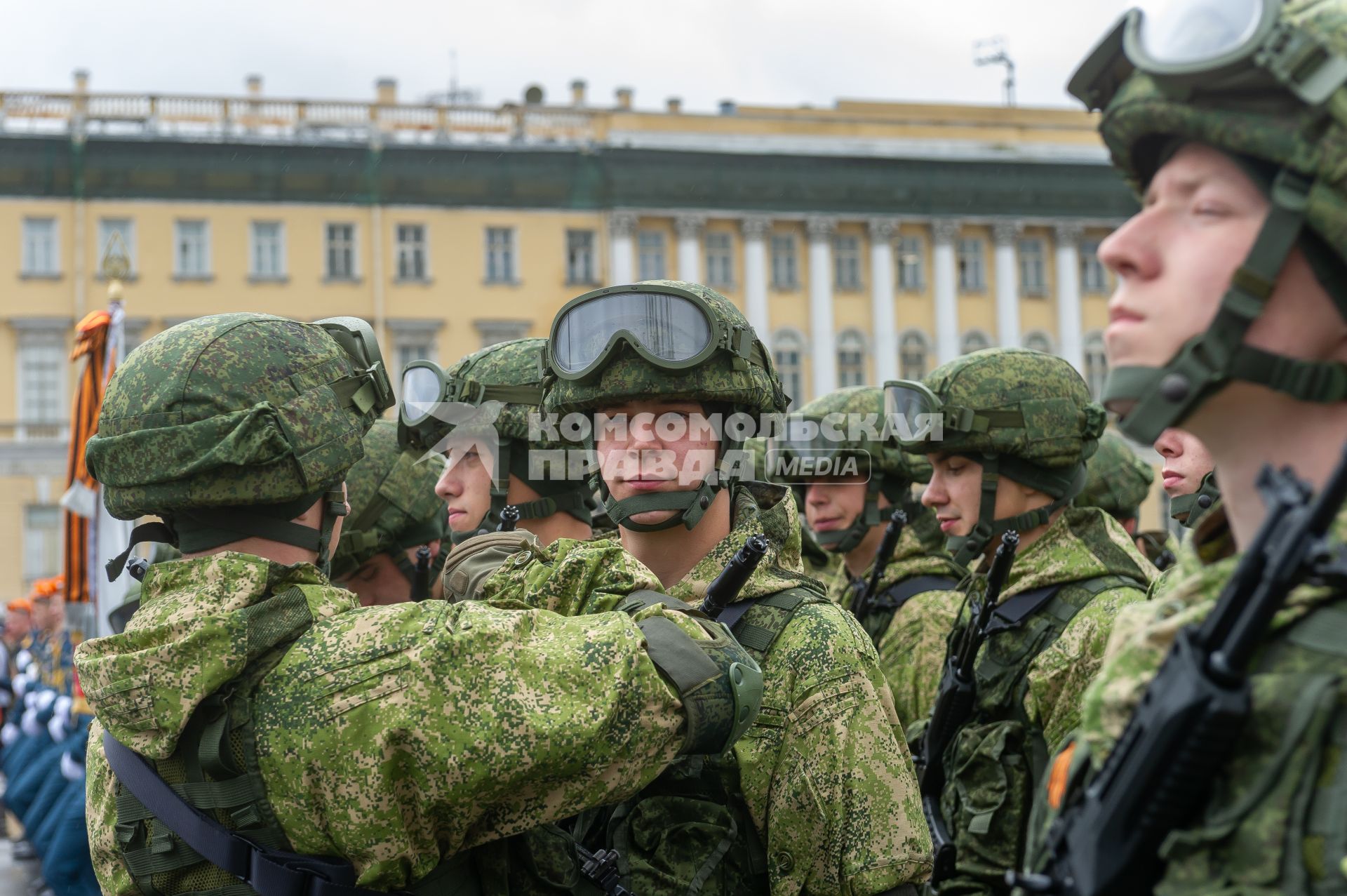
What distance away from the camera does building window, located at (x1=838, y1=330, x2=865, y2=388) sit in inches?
1820

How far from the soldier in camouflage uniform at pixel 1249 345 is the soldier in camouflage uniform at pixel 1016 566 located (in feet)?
7.70

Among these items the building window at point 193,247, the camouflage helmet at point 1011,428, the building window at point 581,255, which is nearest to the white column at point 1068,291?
the building window at point 581,255

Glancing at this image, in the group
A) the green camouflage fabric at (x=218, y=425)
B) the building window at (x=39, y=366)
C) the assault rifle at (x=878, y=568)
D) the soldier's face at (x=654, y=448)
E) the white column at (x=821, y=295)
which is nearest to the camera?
the green camouflage fabric at (x=218, y=425)

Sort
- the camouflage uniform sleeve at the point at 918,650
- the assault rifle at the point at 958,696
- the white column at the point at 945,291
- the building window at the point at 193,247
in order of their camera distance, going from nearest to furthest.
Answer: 1. the assault rifle at the point at 958,696
2. the camouflage uniform sleeve at the point at 918,650
3. the building window at the point at 193,247
4. the white column at the point at 945,291

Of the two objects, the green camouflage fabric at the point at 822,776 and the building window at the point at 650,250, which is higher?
the green camouflage fabric at the point at 822,776

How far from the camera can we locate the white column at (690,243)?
44.4m

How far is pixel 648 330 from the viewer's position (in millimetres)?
4059

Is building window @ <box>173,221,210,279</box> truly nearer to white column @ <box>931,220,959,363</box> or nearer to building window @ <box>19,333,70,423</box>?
building window @ <box>19,333,70,423</box>

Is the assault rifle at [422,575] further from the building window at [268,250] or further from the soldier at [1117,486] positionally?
the building window at [268,250]

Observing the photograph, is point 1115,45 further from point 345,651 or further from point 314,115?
point 314,115

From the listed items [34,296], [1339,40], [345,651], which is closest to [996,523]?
[345,651]

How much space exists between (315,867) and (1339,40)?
90.2 inches

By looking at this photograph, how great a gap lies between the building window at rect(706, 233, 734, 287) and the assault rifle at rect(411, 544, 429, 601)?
39736 mm

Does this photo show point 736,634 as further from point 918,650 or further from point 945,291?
point 945,291
